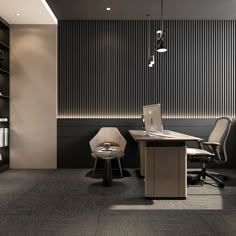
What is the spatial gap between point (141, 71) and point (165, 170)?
320cm

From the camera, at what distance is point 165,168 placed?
3988mm

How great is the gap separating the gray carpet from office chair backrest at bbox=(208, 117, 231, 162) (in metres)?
0.55

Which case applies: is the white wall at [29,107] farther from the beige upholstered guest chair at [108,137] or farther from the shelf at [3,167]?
the beige upholstered guest chair at [108,137]

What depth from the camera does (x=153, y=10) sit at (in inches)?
235

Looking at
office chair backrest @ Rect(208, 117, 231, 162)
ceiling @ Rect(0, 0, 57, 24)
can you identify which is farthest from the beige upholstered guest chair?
ceiling @ Rect(0, 0, 57, 24)

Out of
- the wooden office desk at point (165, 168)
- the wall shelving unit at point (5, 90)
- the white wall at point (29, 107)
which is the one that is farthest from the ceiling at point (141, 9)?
the wooden office desk at point (165, 168)

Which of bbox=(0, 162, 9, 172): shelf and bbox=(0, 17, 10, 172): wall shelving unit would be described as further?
bbox=(0, 17, 10, 172): wall shelving unit

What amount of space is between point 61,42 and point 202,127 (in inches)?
146

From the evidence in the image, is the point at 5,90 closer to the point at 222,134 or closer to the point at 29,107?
the point at 29,107

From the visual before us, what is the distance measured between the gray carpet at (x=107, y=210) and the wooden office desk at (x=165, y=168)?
0.14 meters

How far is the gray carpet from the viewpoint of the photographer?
9.68 ft

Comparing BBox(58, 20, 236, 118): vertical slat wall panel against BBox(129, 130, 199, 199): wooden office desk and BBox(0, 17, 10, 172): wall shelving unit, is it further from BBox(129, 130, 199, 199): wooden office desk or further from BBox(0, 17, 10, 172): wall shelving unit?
BBox(129, 130, 199, 199): wooden office desk

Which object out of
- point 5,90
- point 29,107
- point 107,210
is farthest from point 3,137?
point 107,210

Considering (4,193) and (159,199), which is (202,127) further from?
(4,193)
